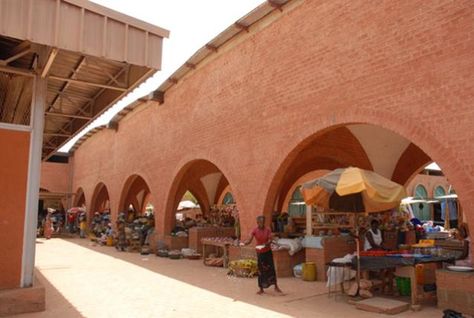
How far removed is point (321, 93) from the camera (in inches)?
359

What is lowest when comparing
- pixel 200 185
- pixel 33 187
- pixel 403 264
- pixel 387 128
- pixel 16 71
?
pixel 403 264

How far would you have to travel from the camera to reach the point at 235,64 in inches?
487

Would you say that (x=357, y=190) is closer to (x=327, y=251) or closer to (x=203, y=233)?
(x=327, y=251)

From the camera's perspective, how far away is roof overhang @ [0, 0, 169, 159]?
554cm

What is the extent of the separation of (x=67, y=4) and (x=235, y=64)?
6961 millimetres

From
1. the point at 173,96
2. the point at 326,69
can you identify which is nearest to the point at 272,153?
the point at 326,69

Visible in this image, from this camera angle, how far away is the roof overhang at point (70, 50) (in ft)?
18.2

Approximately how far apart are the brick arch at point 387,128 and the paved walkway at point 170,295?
80.7 inches

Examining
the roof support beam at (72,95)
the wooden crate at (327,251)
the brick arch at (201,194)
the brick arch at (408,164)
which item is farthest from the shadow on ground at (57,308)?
the brick arch at (201,194)

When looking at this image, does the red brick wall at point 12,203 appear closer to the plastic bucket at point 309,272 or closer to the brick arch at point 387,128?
the brick arch at point 387,128

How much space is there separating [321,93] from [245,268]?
438 cm

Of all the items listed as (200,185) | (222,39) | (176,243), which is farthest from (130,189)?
(222,39)

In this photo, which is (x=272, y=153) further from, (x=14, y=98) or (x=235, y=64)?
(x=14, y=98)

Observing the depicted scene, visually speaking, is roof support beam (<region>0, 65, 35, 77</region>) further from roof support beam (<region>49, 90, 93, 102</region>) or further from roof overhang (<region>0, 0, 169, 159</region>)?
roof support beam (<region>49, 90, 93, 102</region>)
